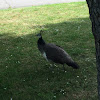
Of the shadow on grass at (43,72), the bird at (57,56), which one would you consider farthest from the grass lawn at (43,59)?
the bird at (57,56)

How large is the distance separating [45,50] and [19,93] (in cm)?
140

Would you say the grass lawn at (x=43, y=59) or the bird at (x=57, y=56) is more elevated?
the bird at (x=57, y=56)

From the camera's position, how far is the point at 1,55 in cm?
716

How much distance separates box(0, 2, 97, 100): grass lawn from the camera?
4.95 metres

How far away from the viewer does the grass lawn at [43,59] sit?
4.95 m

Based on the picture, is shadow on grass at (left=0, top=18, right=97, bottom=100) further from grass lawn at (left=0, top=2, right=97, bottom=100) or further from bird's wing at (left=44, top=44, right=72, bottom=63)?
bird's wing at (left=44, top=44, right=72, bottom=63)

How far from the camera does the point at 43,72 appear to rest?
589 centimetres

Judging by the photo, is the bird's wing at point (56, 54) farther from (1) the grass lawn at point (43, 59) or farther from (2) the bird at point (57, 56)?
(1) the grass lawn at point (43, 59)

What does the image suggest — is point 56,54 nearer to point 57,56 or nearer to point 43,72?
point 57,56

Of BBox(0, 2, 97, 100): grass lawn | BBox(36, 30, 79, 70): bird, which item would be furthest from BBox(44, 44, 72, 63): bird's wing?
BBox(0, 2, 97, 100): grass lawn

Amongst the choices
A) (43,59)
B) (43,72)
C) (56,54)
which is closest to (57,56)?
(56,54)

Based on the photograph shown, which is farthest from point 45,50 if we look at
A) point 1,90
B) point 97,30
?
point 97,30

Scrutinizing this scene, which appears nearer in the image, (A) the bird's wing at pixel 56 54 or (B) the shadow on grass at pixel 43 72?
(B) the shadow on grass at pixel 43 72

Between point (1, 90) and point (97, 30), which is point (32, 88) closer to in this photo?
point (1, 90)
